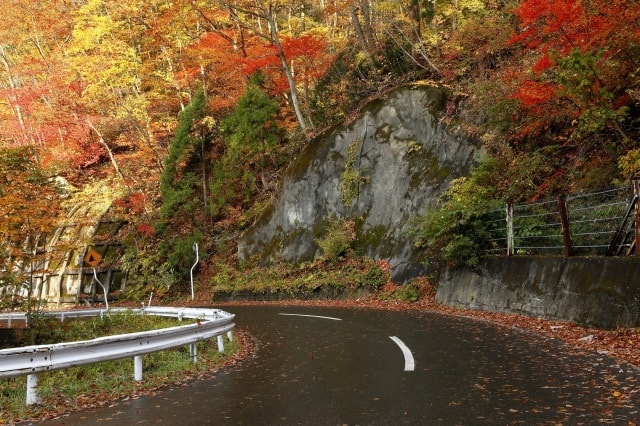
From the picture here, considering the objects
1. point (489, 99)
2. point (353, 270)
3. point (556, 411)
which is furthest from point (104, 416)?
point (489, 99)

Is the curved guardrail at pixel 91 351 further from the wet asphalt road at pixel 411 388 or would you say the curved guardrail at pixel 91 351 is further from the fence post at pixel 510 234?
the fence post at pixel 510 234

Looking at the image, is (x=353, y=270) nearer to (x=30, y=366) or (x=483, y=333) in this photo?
(x=483, y=333)

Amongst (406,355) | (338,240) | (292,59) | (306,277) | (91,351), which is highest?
(292,59)

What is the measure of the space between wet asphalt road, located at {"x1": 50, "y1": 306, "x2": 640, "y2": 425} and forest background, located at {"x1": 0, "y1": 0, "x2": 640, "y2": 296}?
7.28 m

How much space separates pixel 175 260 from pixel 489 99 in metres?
18.3

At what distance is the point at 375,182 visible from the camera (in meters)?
23.1

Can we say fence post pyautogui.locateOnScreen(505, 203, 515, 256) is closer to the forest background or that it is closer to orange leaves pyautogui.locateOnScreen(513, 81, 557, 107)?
the forest background

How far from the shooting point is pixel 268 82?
3062cm

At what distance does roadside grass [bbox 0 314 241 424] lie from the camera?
6.22m

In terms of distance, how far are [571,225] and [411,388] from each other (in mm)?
7872

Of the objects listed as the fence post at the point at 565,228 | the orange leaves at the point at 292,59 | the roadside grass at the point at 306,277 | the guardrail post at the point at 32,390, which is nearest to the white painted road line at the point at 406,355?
the fence post at the point at 565,228

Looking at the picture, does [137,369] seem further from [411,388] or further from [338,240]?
[338,240]

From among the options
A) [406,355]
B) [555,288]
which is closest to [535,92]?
[555,288]

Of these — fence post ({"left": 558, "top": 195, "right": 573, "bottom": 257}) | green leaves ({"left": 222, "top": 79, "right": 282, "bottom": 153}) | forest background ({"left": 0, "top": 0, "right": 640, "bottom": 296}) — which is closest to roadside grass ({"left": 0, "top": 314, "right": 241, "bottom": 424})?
forest background ({"left": 0, "top": 0, "right": 640, "bottom": 296})
